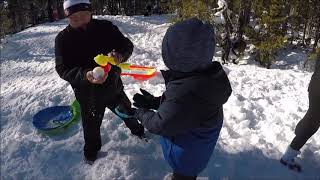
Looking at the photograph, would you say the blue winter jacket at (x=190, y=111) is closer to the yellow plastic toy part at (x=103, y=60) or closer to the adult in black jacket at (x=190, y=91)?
the adult in black jacket at (x=190, y=91)

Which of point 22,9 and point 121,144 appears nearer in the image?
point 121,144

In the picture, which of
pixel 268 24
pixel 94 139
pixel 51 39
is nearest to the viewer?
pixel 94 139

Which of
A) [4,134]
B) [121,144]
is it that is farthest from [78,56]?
[4,134]

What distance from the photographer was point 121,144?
4.20 m

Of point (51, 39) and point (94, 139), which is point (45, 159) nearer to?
point (94, 139)

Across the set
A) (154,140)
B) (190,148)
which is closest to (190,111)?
(190,148)

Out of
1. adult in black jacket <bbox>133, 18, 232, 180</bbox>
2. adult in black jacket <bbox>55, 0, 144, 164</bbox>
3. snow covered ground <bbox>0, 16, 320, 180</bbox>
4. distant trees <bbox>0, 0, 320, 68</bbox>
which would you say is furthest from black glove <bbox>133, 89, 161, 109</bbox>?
distant trees <bbox>0, 0, 320, 68</bbox>

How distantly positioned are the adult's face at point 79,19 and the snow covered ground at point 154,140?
146cm

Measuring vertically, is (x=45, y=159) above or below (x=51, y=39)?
above

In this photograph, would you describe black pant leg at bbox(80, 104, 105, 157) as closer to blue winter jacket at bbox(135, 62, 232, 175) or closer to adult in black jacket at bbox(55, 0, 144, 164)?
adult in black jacket at bbox(55, 0, 144, 164)

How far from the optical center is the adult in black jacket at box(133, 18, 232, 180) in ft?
7.26

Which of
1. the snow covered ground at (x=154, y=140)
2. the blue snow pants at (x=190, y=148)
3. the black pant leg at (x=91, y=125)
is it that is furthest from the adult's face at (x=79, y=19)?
the snow covered ground at (x=154, y=140)

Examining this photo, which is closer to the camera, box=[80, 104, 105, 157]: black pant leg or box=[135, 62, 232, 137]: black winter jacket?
box=[135, 62, 232, 137]: black winter jacket

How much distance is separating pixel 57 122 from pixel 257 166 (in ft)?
8.15
